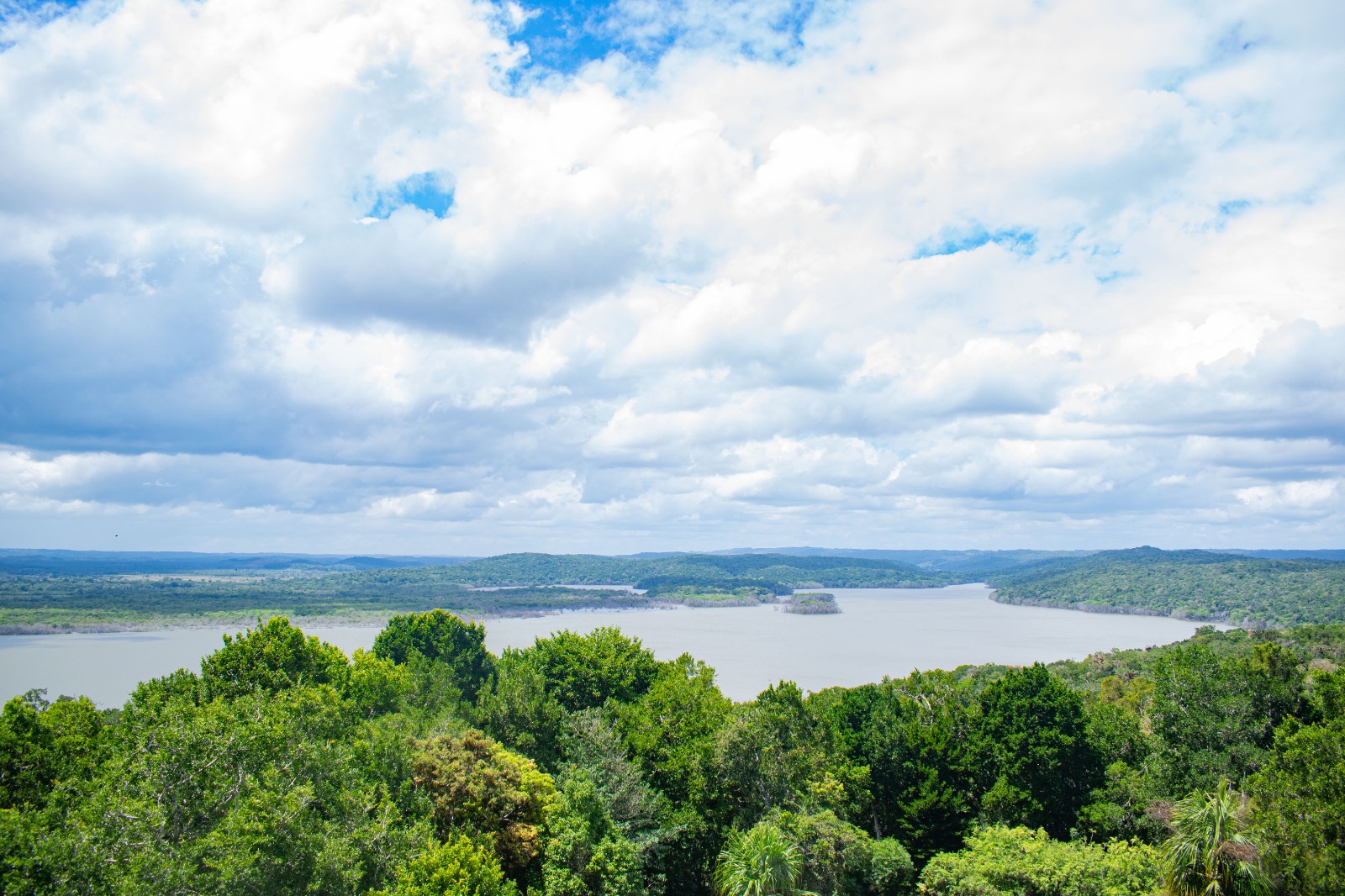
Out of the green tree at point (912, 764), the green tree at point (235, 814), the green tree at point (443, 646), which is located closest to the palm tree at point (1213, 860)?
the green tree at point (912, 764)

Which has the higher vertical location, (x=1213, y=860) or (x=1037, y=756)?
(x=1213, y=860)

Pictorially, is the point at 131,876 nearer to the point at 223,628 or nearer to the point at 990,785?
the point at 990,785

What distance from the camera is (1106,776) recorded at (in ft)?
128

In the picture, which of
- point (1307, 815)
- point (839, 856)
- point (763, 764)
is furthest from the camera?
point (763, 764)

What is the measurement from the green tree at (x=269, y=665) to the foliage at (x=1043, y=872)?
1253 inches

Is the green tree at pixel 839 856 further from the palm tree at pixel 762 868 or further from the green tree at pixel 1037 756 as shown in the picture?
the green tree at pixel 1037 756

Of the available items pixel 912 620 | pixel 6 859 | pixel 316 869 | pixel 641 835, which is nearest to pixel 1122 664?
pixel 641 835

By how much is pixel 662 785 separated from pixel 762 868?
12.3 m

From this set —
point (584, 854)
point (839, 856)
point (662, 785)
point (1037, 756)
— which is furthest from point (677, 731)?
point (1037, 756)

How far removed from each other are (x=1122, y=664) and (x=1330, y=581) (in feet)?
488

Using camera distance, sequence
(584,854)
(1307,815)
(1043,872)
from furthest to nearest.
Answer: (584,854) < (1043,872) < (1307,815)

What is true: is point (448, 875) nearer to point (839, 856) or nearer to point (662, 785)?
point (839, 856)

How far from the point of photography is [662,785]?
34750mm

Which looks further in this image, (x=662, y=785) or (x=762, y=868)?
(x=662, y=785)
